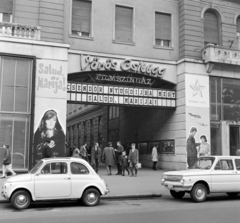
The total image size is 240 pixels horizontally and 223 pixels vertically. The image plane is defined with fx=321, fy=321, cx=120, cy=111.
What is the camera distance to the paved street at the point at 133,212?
7.59 meters

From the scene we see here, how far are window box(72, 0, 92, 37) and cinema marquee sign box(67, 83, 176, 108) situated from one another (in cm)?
324

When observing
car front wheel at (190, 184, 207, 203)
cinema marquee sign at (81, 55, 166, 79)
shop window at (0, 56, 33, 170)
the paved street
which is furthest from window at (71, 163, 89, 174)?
cinema marquee sign at (81, 55, 166, 79)

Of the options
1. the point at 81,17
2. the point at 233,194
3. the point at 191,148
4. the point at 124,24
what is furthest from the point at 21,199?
the point at 124,24

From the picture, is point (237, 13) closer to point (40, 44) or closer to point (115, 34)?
point (115, 34)

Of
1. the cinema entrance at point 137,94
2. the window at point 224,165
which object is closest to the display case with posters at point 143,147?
the cinema entrance at point 137,94

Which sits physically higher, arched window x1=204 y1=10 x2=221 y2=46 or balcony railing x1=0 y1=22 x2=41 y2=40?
arched window x1=204 y1=10 x2=221 y2=46

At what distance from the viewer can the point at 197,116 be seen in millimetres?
20344

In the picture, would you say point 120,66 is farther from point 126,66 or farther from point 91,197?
point 91,197

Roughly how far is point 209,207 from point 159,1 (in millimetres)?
15469

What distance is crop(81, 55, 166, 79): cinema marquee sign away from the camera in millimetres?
18875

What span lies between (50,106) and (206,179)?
986 centimetres

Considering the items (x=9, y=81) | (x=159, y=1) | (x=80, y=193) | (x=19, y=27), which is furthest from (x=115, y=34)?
(x=80, y=193)

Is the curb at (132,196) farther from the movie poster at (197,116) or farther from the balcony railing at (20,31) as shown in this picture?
the balcony railing at (20,31)

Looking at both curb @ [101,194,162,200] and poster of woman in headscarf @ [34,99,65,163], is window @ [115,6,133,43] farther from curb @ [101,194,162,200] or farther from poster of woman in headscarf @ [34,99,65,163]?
curb @ [101,194,162,200]
